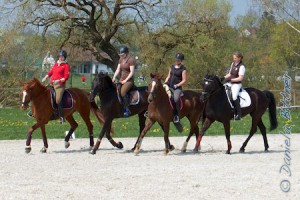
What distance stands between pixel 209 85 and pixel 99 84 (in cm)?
254

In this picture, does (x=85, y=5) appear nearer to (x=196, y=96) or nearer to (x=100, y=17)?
(x=100, y=17)

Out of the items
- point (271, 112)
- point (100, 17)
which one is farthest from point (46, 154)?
point (100, 17)

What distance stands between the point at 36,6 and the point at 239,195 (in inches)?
1221

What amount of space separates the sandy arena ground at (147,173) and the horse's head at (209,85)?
4.52ft

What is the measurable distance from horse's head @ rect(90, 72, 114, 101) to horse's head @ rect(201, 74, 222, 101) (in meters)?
2.23

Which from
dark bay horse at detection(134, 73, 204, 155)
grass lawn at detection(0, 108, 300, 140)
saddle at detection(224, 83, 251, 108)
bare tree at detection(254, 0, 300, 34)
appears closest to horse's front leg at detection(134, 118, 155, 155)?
dark bay horse at detection(134, 73, 204, 155)

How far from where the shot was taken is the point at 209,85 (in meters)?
15.6

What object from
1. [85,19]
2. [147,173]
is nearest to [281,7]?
[85,19]

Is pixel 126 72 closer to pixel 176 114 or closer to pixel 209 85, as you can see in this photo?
pixel 176 114

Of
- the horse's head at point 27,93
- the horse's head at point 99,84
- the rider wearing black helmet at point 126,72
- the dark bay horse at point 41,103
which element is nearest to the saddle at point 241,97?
the rider wearing black helmet at point 126,72

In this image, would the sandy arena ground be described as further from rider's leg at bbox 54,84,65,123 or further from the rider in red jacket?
the rider in red jacket

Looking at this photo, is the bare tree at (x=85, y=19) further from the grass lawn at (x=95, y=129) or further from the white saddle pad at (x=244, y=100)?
the white saddle pad at (x=244, y=100)

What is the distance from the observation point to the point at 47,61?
38469 mm

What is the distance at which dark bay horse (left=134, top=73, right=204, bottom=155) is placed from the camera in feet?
49.3
